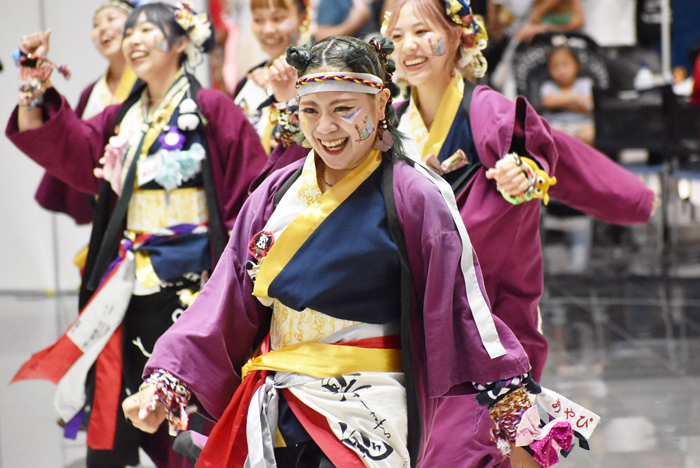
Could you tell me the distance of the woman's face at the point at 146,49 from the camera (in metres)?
2.85

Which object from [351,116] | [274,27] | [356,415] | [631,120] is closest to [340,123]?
[351,116]

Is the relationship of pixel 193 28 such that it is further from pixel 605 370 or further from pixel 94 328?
pixel 605 370

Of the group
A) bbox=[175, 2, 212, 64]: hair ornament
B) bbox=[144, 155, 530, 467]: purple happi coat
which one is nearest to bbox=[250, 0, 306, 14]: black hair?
bbox=[175, 2, 212, 64]: hair ornament

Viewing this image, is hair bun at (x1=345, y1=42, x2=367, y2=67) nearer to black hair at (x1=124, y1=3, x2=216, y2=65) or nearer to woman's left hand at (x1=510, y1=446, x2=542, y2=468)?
woman's left hand at (x1=510, y1=446, x2=542, y2=468)

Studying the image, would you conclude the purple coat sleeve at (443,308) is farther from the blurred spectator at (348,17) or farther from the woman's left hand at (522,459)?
the blurred spectator at (348,17)

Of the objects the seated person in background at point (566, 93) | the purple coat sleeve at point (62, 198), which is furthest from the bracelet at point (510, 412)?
the seated person in background at point (566, 93)

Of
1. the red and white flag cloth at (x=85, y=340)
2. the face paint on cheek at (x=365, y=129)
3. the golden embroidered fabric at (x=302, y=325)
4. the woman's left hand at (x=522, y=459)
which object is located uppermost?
the face paint on cheek at (x=365, y=129)

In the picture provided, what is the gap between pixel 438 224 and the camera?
1.70m

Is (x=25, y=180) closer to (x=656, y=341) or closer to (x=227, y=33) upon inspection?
(x=227, y=33)

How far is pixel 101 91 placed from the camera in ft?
12.8

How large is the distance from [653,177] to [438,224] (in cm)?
747

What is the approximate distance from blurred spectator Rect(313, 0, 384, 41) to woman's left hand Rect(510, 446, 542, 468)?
4744mm

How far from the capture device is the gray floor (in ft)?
11.0

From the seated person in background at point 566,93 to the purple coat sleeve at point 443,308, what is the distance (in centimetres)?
504
